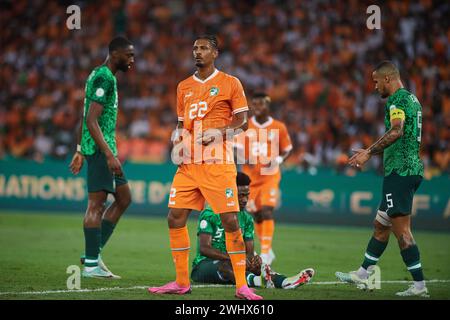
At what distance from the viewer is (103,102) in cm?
994

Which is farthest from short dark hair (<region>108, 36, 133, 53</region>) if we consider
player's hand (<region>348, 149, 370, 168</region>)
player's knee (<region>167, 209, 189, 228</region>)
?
player's hand (<region>348, 149, 370, 168</region>)

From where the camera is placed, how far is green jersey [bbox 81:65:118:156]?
9.92m

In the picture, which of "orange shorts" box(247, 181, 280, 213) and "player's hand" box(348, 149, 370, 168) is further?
"orange shorts" box(247, 181, 280, 213)

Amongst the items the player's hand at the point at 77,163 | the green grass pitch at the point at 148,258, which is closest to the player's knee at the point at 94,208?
the player's hand at the point at 77,163

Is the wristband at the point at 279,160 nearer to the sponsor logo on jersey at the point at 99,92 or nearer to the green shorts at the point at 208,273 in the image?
the green shorts at the point at 208,273

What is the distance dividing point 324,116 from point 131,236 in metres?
8.69

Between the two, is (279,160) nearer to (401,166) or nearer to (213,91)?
(401,166)

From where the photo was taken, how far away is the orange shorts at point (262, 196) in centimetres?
1362

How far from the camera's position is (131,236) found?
631 inches

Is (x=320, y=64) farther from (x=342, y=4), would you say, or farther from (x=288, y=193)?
(x=288, y=193)

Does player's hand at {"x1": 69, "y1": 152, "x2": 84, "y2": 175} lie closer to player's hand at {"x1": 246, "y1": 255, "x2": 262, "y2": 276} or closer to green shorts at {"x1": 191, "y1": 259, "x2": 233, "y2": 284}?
green shorts at {"x1": 191, "y1": 259, "x2": 233, "y2": 284}

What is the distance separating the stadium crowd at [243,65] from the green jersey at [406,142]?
10.8m

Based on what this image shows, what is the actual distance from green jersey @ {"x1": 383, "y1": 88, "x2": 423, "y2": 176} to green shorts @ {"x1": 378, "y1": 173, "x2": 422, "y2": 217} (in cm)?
7
